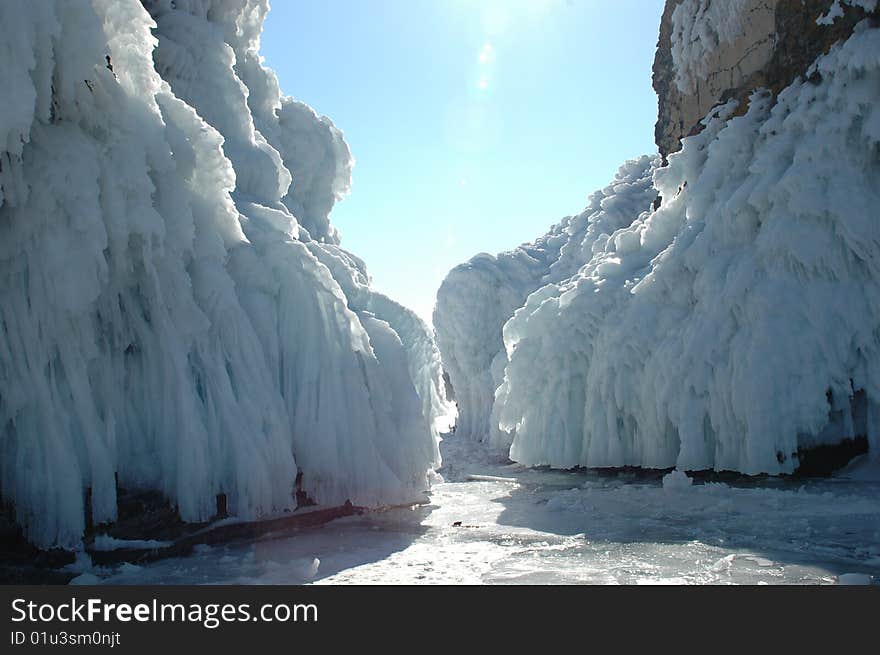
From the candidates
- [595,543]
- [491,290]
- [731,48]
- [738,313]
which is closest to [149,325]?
[595,543]

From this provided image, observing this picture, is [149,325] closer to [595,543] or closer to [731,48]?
[595,543]

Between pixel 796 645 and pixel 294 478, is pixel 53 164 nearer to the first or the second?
pixel 294 478

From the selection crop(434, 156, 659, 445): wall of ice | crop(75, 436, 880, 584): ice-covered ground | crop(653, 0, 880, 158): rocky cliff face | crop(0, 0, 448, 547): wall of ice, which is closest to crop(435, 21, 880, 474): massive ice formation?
crop(653, 0, 880, 158): rocky cliff face

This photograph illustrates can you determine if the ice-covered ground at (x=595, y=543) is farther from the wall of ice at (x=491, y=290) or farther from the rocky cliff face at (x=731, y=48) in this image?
the wall of ice at (x=491, y=290)

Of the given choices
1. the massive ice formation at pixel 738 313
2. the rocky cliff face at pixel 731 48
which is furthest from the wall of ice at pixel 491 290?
the massive ice formation at pixel 738 313

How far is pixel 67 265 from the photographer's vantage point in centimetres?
636

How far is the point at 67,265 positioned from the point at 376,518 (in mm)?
5009

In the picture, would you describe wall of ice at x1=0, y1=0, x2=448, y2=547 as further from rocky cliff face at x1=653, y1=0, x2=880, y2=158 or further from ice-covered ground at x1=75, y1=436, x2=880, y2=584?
rocky cliff face at x1=653, y1=0, x2=880, y2=158

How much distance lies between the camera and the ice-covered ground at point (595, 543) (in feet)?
18.7

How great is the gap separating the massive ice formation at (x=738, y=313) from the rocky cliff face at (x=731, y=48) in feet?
1.76

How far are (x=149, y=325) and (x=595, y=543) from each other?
5.19m

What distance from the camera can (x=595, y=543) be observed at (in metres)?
7.27

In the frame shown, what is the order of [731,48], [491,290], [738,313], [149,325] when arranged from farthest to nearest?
[491,290] → [731,48] → [738,313] → [149,325]

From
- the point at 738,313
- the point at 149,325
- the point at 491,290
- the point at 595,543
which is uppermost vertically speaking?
the point at 491,290
